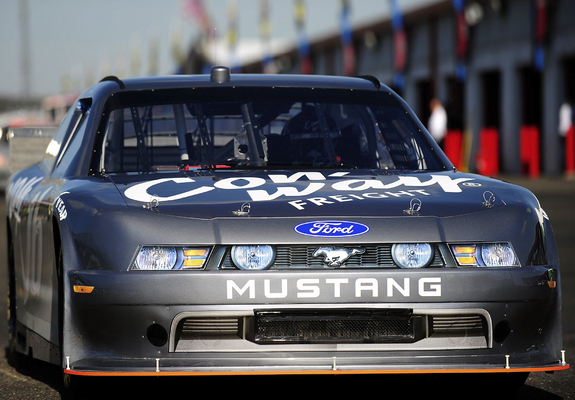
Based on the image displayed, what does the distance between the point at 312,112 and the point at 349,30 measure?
143 feet

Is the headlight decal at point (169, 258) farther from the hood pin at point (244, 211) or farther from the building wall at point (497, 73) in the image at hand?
the building wall at point (497, 73)

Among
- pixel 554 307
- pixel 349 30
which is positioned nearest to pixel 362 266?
pixel 554 307

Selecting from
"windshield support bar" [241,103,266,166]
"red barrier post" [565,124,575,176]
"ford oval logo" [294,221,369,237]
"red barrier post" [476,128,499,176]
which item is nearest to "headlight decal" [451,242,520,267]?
"ford oval logo" [294,221,369,237]

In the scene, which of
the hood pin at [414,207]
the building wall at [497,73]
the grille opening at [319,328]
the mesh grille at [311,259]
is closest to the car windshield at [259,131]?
the hood pin at [414,207]

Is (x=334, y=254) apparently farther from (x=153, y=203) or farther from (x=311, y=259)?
(x=153, y=203)

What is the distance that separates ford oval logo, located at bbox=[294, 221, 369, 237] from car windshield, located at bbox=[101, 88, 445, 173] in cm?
94

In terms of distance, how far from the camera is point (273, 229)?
12.8 ft

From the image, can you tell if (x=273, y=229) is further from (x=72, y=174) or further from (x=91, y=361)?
(x=72, y=174)

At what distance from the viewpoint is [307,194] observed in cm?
420

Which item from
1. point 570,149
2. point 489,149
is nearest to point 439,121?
point 570,149

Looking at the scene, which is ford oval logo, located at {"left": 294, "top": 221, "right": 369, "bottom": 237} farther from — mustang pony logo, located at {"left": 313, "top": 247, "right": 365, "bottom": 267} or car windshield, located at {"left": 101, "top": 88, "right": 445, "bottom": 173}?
car windshield, located at {"left": 101, "top": 88, "right": 445, "bottom": 173}

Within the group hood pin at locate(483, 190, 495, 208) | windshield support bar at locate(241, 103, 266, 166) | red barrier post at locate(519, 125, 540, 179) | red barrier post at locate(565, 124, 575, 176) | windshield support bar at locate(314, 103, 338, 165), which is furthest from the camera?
red barrier post at locate(519, 125, 540, 179)

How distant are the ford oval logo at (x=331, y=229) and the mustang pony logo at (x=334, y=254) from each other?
54mm

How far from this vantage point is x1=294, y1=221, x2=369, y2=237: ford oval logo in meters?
3.91
